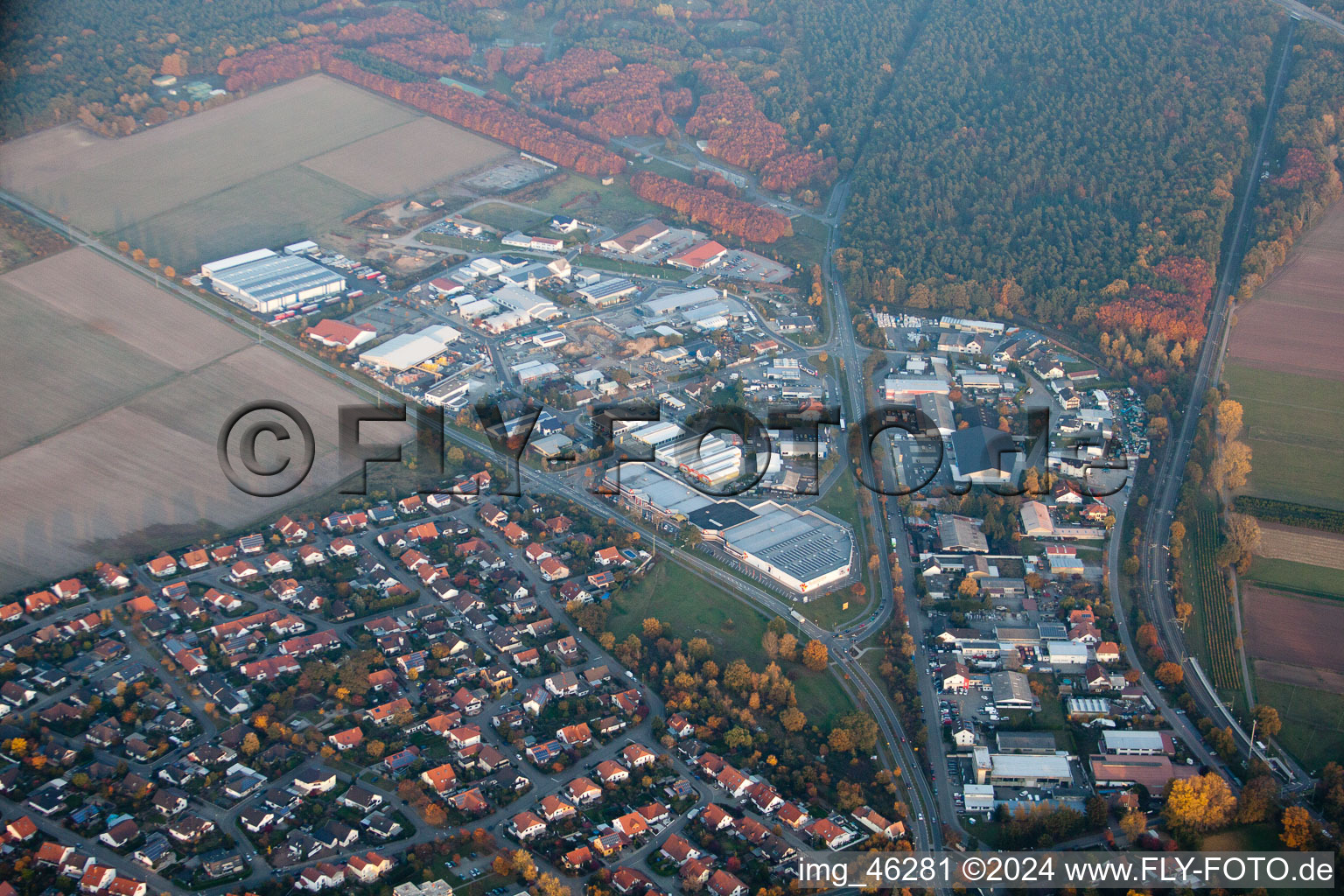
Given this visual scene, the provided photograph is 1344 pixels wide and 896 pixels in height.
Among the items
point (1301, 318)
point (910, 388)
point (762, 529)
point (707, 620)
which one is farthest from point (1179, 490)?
point (707, 620)

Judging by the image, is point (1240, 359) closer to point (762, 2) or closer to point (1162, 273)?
point (1162, 273)

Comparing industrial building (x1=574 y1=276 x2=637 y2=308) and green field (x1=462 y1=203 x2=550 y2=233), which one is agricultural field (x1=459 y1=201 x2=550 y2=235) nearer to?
green field (x1=462 y1=203 x2=550 y2=233)

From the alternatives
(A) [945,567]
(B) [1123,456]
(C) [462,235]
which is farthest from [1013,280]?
(C) [462,235]

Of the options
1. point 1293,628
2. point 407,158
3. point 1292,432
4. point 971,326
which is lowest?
point 1293,628

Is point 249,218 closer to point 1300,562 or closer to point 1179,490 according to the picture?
point 1179,490

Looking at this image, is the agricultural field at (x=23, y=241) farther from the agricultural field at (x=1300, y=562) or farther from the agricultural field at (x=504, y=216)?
the agricultural field at (x=1300, y=562)

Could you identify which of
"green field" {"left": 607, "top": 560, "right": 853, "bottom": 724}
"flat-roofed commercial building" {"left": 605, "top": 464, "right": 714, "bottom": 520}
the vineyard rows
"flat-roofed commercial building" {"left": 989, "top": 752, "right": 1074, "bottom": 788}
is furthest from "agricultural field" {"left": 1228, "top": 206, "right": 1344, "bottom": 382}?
"green field" {"left": 607, "top": 560, "right": 853, "bottom": 724}

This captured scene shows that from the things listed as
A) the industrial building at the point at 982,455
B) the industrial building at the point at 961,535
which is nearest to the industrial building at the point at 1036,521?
the industrial building at the point at 961,535

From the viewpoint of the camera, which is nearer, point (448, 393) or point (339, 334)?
point (448, 393)
